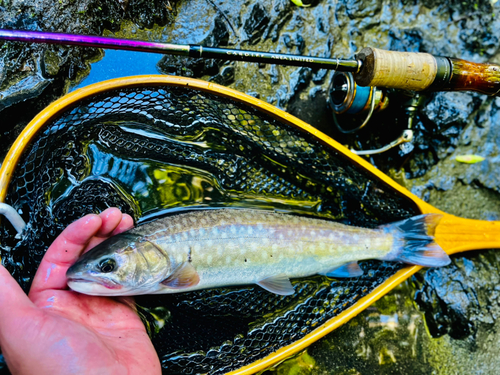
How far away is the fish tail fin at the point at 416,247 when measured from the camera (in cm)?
223

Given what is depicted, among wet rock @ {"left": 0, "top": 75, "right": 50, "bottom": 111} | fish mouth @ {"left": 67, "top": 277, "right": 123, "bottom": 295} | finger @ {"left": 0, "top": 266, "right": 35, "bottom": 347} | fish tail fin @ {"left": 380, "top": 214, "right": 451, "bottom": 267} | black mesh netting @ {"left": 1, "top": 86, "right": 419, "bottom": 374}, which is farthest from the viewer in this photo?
fish tail fin @ {"left": 380, "top": 214, "right": 451, "bottom": 267}

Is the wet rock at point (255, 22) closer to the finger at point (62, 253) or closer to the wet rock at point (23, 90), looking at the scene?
the wet rock at point (23, 90)

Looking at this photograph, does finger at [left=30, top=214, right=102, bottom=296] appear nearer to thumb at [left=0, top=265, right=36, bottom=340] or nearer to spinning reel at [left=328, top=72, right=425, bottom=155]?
thumb at [left=0, top=265, right=36, bottom=340]

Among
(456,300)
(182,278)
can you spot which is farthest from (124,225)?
(456,300)

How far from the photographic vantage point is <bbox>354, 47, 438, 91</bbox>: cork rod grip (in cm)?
188

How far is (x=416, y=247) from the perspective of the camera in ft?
7.33

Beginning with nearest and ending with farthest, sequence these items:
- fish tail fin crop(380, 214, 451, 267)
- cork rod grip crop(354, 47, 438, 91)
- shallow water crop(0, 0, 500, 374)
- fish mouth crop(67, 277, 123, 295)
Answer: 1. fish mouth crop(67, 277, 123, 295)
2. cork rod grip crop(354, 47, 438, 91)
3. fish tail fin crop(380, 214, 451, 267)
4. shallow water crop(0, 0, 500, 374)

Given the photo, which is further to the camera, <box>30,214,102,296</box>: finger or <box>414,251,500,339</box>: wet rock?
<box>414,251,500,339</box>: wet rock

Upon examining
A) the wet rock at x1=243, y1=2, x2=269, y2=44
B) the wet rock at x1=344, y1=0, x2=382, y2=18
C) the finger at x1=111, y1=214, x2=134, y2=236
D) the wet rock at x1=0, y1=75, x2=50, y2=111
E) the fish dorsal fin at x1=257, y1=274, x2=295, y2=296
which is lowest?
the fish dorsal fin at x1=257, y1=274, x2=295, y2=296

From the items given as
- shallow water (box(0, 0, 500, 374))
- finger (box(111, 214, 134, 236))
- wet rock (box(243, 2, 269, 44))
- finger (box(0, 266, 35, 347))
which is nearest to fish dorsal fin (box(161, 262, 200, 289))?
finger (box(111, 214, 134, 236))

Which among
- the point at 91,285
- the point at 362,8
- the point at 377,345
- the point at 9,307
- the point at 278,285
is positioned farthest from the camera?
the point at 362,8

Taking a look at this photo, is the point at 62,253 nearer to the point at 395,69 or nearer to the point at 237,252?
the point at 237,252

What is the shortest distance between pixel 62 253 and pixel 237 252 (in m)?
0.89

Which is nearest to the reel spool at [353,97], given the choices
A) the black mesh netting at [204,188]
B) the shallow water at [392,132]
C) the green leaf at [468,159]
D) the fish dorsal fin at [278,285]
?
the shallow water at [392,132]
